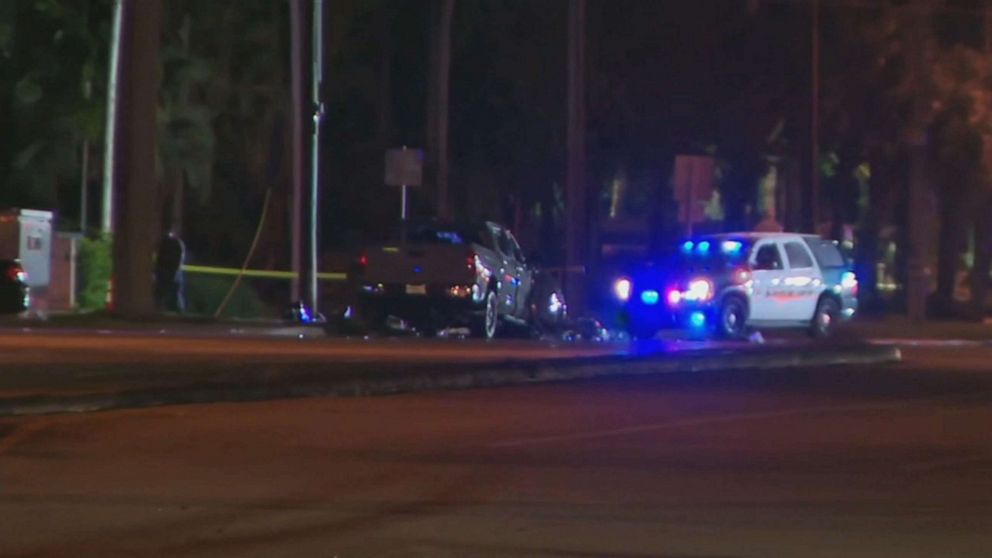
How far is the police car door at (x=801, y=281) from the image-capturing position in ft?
104

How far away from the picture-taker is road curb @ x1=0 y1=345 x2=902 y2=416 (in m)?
16.5

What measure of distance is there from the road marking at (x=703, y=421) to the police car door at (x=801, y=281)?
489 inches

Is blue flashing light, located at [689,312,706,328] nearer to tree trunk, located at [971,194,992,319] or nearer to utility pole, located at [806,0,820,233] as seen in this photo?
utility pole, located at [806,0,820,233]

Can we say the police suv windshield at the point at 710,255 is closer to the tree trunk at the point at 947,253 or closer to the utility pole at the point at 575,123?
the utility pole at the point at 575,123

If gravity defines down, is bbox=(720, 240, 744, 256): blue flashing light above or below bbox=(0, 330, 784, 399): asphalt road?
above

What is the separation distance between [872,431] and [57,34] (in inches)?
1199

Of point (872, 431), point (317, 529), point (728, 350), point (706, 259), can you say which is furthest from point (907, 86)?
point (317, 529)

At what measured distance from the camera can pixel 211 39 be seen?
47.1 meters

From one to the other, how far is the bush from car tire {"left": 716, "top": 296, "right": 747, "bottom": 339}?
38.8 feet

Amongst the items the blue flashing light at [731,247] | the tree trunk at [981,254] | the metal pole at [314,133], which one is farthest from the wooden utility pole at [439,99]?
the tree trunk at [981,254]

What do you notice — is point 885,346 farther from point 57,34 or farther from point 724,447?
point 57,34

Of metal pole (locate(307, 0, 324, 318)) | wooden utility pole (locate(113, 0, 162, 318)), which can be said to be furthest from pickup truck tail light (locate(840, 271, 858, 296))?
wooden utility pole (locate(113, 0, 162, 318))

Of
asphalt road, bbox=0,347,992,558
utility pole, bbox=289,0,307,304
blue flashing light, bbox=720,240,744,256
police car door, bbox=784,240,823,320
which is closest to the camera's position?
asphalt road, bbox=0,347,992,558

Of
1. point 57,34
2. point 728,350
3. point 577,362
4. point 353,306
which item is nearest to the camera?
point 577,362
